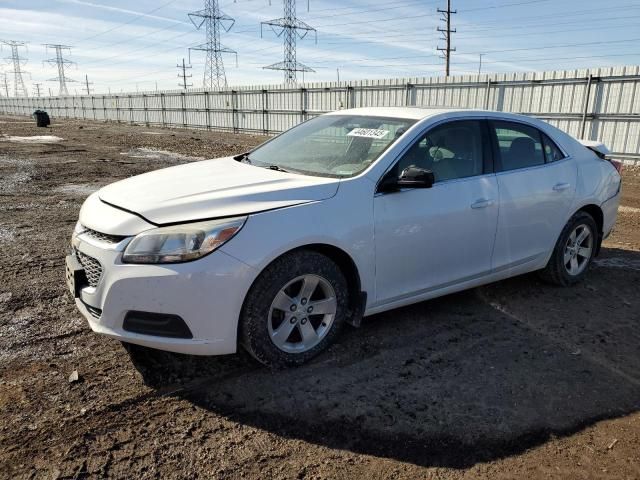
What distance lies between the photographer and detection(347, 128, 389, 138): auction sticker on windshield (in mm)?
3882

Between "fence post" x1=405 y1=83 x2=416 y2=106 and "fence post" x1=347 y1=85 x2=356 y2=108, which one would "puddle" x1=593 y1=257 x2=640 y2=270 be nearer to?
"fence post" x1=405 y1=83 x2=416 y2=106

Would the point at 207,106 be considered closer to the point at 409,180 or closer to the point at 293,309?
the point at 409,180

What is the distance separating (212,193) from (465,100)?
55.0ft

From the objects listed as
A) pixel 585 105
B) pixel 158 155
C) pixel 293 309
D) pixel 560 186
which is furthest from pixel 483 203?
pixel 158 155

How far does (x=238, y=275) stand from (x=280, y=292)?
13.4 inches

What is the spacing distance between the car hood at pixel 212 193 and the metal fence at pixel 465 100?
11.0 feet

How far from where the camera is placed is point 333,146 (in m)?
4.01

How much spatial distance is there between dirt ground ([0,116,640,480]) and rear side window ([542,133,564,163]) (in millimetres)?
1314

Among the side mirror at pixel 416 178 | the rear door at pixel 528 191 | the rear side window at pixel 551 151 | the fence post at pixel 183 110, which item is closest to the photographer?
the side mirror at pixel 416 178

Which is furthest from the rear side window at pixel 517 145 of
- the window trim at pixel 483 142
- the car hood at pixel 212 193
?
the car hood at pixel 212 193

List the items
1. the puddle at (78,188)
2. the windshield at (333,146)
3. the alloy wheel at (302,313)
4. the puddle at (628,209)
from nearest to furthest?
the alloy wheel at (302,313) → the windshield at (333,146) → the puddle at (628,209) → the puddle at (78,188)

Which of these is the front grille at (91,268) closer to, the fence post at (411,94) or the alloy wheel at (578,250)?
the alloy wheel at (578,250)

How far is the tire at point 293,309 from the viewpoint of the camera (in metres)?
3.03

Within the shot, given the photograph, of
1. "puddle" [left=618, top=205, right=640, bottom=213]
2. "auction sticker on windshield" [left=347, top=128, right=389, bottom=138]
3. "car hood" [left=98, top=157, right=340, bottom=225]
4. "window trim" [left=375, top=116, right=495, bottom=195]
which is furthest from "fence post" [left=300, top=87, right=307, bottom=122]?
"car hood" [left=98, top=157, right=340, bottom=225]
